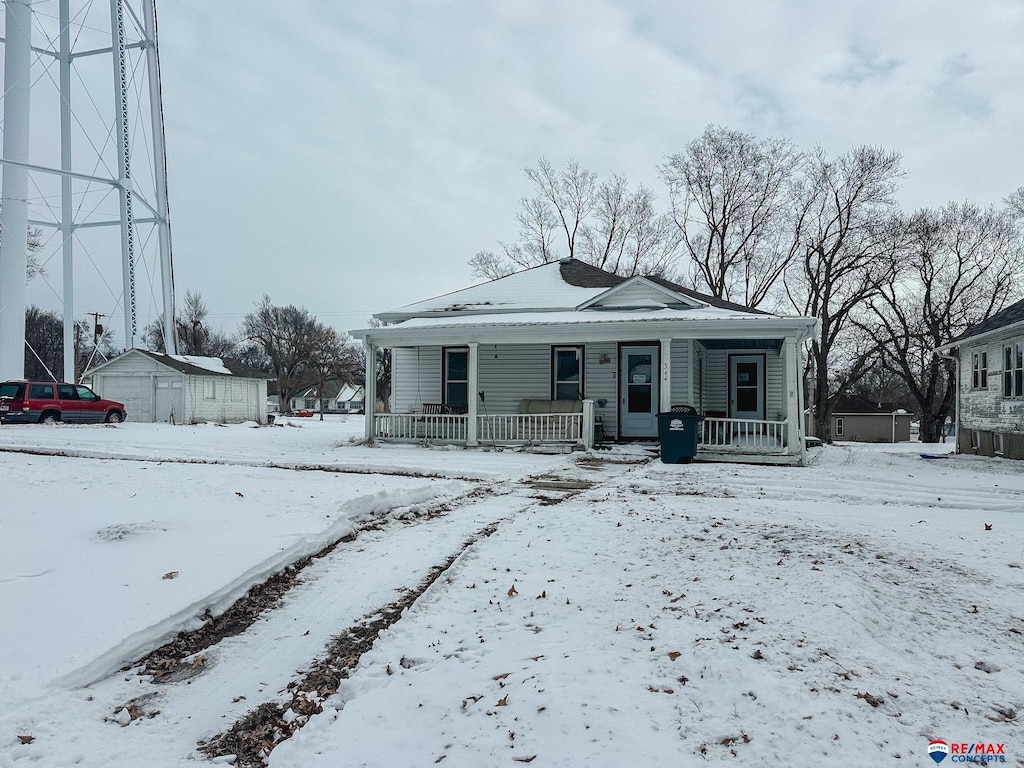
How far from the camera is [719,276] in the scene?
31.5 metres

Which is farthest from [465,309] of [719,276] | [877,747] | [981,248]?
[981,248]

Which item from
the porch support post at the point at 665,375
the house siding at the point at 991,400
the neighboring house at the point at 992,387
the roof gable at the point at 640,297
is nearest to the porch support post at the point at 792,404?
the porch support post at the point at 665,375

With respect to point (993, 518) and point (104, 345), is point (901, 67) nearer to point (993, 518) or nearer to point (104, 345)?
point (993, 518)

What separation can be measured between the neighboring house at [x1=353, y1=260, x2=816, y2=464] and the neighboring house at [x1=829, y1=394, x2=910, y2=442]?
1545 inches

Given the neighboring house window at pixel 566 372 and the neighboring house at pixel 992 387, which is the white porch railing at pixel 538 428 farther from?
the neighboring house at pixel 992 387

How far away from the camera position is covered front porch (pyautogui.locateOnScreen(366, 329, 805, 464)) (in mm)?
13953

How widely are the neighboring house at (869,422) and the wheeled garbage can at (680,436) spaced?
4364 cm

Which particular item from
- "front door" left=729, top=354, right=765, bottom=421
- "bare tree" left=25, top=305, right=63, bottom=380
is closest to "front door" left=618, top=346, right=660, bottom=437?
"front door" left=729, top=354, right=765, bottom=421

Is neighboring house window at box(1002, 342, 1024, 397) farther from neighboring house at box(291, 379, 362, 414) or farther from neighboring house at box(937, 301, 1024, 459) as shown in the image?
neighboring house at box(291, 379, 362, 414)

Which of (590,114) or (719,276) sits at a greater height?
(590,114)

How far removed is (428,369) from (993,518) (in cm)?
1248

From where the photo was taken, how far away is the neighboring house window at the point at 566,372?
50.5 feet

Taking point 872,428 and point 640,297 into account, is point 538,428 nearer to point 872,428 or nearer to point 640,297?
point 640,297

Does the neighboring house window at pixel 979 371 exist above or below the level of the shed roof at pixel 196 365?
below
